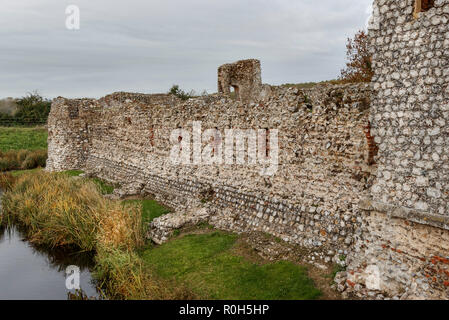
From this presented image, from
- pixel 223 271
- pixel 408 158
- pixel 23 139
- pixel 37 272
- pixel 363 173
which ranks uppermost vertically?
pixel 408 158

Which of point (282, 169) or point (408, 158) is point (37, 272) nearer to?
point (282, 169)

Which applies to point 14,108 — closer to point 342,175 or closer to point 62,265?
point 62,265

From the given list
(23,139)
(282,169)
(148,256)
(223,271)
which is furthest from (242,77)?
(23,139)

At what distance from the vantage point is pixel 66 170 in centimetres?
2205

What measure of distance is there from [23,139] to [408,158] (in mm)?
39254

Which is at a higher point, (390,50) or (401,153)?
(390,50)

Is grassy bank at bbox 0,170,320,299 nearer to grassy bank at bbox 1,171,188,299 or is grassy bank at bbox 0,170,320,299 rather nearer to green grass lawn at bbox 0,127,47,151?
grassy bank at bbox 1,171,188,299

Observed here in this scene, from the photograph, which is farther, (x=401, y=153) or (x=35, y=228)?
(x=35, y=228)

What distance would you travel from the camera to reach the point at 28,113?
55812 millimetres

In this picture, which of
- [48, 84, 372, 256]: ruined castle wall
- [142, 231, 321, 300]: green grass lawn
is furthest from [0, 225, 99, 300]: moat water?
[48, 84, 372, 256]: ruined castle wall

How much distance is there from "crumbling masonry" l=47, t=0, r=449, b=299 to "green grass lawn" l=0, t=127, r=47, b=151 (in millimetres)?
26214

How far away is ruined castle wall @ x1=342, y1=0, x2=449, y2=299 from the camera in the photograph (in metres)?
5.71
